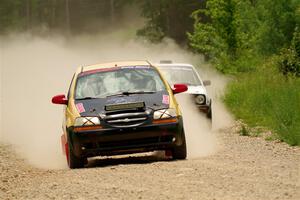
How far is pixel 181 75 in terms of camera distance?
2339cm

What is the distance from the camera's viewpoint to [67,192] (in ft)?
39.2

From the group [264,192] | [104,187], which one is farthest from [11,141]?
[264,192]

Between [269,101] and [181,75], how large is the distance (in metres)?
2.38

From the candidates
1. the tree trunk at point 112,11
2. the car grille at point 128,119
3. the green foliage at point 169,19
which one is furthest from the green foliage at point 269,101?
the tree trunk at point 112,11

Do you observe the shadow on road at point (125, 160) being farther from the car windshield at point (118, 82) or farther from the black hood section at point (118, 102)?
the car windshield at point (118, 82)

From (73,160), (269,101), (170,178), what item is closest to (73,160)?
(73,160)

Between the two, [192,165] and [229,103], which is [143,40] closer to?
[229,103]

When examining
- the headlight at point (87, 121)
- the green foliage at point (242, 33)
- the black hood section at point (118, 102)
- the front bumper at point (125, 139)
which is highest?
the black hood section at point (118, 102)

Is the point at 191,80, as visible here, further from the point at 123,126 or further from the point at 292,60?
the point at 123,126

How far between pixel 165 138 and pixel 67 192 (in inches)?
138

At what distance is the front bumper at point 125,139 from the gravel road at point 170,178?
0.87ft

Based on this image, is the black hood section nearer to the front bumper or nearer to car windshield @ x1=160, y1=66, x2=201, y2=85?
the front bumper

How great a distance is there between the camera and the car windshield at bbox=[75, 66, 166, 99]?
52.9 ft

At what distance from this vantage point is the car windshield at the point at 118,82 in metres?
16.1
